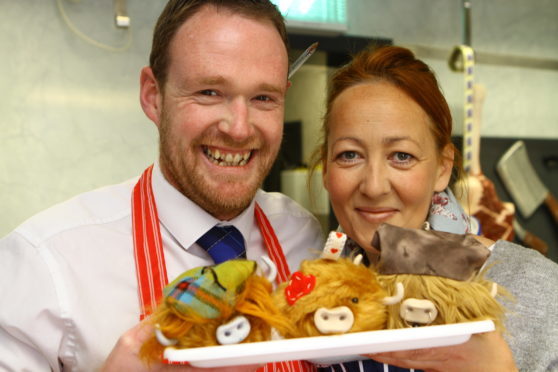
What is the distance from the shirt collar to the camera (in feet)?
3.49

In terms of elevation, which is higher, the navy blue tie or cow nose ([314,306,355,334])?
cow nose ([314,306,355,334])

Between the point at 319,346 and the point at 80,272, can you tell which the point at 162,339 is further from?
the point at 80,272

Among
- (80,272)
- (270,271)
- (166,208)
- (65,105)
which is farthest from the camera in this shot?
(65,105)

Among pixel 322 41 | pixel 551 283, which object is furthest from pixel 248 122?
pixel 322 41

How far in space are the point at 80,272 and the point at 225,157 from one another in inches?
12.7


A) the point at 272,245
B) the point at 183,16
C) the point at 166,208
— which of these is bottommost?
the point at 272,245

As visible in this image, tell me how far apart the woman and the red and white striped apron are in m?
0.16

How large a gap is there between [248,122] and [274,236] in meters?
0.30

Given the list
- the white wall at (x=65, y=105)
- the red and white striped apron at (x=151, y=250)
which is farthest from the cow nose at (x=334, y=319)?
the white wall at (x=65, y=105)

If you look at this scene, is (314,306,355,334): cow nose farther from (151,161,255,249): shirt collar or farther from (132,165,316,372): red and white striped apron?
(151,161,255,249): shirt collar

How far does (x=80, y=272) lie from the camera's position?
0.98 m

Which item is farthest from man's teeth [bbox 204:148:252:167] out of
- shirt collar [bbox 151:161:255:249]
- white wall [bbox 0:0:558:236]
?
white wall [bbox 0:0:558:236]

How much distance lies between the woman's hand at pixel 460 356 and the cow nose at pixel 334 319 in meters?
0.13

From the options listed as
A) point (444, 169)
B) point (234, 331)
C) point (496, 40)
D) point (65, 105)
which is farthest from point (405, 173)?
point (496, 40)
